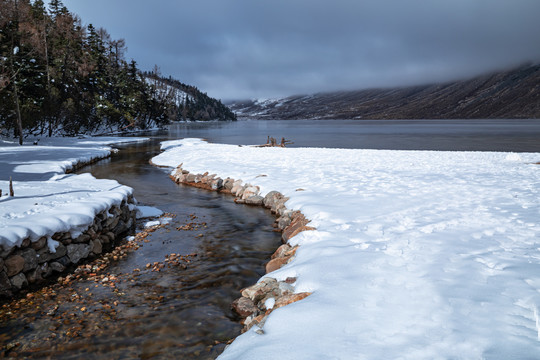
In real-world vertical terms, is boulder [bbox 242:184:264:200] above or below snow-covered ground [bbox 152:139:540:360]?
below

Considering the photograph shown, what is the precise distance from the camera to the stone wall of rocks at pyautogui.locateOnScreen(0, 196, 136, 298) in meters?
6.79

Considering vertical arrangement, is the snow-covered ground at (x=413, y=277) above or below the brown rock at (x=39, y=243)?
above

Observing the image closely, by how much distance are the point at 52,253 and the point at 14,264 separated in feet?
2.90

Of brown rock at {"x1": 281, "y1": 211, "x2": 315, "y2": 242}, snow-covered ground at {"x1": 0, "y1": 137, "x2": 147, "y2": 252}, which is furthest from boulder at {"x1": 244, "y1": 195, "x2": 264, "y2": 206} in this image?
snow-covered ground at {"x1": 0, "y1": 137, "x2": 147, "y2": 252}

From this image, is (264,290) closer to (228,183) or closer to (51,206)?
(51,206)

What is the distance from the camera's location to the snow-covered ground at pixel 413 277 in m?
3.63

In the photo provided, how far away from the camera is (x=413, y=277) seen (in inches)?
204

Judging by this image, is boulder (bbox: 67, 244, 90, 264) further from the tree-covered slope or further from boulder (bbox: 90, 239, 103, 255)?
the tree-covered slope

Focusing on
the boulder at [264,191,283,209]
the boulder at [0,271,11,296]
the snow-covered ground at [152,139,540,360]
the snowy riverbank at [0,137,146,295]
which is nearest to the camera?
the snow-covered ground at [152,139,540,360]

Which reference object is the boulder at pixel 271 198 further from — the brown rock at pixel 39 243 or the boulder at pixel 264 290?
the brown rock at pixel 39 243

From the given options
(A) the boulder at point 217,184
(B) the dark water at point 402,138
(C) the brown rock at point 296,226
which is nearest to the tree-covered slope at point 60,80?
(B) the dark water at point 402,138

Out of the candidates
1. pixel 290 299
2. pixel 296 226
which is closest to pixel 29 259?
pixel 290 299

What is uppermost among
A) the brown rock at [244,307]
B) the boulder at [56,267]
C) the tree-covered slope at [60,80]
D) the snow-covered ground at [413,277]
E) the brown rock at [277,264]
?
the tree-covered slope at [60,80]

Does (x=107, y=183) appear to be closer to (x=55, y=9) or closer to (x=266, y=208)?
(x=266, y=208)
